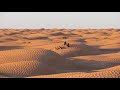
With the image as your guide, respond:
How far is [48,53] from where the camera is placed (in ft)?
30.9
